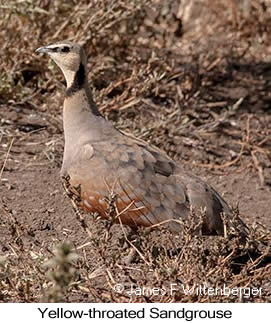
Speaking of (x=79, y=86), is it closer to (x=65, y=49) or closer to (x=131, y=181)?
(x=65, y=49)

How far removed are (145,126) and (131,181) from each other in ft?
6.62

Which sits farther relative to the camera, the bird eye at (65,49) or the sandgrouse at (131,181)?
the bird eye at (65,49)

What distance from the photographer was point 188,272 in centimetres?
511

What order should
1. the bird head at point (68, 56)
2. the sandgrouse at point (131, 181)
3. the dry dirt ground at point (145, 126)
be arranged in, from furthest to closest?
the bird head at point (68, 56) → the sandgrouse at point (131, 181) → the dry dirt ground at point (145, 126)

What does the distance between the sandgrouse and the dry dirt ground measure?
0.50 feet

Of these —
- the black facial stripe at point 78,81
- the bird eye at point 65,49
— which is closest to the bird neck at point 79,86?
the black facial stripe at point 78,81

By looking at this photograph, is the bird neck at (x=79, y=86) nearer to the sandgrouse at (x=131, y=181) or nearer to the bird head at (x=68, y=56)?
the bird head at (x=68, y=56)

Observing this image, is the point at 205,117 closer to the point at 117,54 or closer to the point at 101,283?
the point at 117,54

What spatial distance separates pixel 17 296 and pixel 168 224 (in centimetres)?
110

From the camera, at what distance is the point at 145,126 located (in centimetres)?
779

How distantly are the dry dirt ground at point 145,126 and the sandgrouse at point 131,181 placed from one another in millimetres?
153

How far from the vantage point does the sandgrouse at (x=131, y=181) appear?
227 inches

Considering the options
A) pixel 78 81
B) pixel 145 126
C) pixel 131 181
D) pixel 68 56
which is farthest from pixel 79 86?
pixel 145 126

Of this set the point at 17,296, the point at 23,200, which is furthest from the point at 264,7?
the point at 17,296
